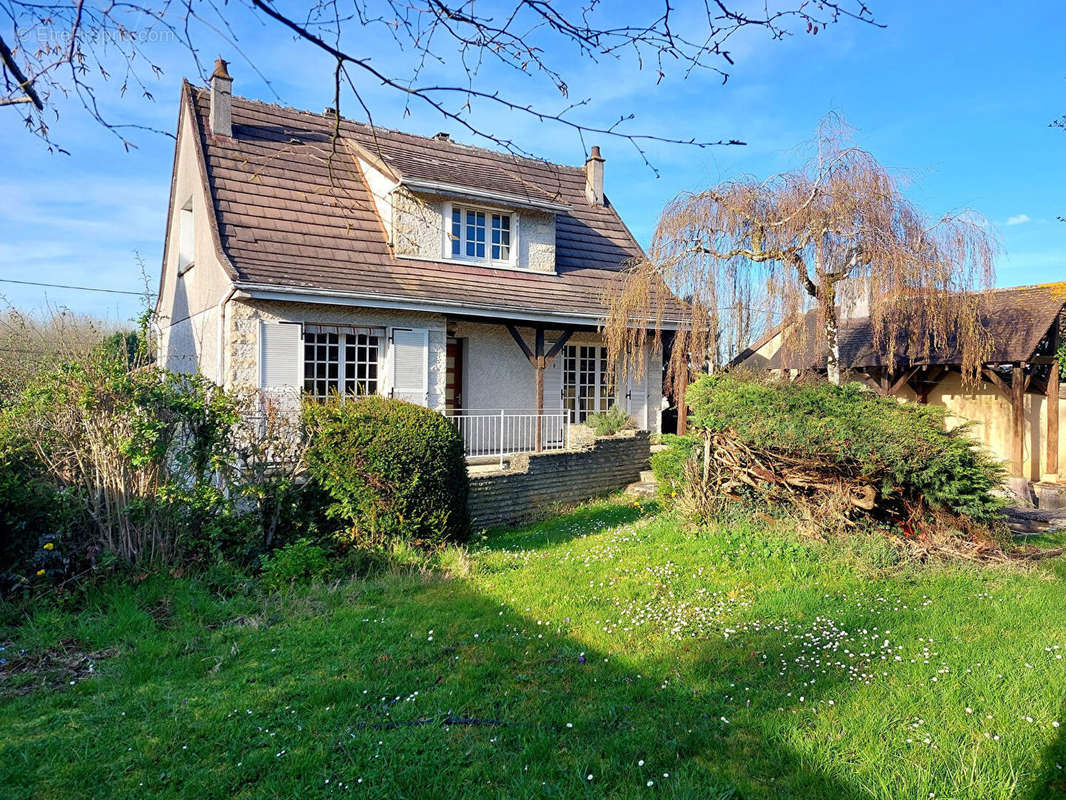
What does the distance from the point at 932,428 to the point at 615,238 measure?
11.1 meters

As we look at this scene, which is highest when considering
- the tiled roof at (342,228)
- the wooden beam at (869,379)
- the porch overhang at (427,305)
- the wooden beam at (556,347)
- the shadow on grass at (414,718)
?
the tiled roof at (342,228)

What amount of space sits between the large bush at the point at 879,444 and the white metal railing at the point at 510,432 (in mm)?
5507

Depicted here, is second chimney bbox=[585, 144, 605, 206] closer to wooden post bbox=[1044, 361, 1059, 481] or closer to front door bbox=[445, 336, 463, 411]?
front door bbox=[445, 336, 463, 411]

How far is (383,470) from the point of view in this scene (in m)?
7.18

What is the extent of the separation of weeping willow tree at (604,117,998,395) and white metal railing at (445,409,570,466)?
3.09 metres

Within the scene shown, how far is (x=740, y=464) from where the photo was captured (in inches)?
327

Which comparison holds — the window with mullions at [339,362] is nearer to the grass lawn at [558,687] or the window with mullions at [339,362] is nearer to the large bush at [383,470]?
the large bush at [383,470]

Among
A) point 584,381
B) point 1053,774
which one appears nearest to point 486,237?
point 584,381

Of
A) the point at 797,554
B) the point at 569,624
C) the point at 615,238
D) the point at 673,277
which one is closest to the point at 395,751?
the point at 569,624

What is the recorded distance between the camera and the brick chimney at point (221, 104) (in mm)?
12984

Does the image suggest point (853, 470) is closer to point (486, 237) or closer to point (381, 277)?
point (381, 277)

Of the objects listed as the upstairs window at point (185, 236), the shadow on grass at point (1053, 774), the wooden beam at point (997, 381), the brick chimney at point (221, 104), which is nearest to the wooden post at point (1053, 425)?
the wooden beam at point (997, 381)

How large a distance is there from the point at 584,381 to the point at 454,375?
3094 mm

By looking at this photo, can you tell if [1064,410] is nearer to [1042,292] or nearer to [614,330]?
[1042,292]
